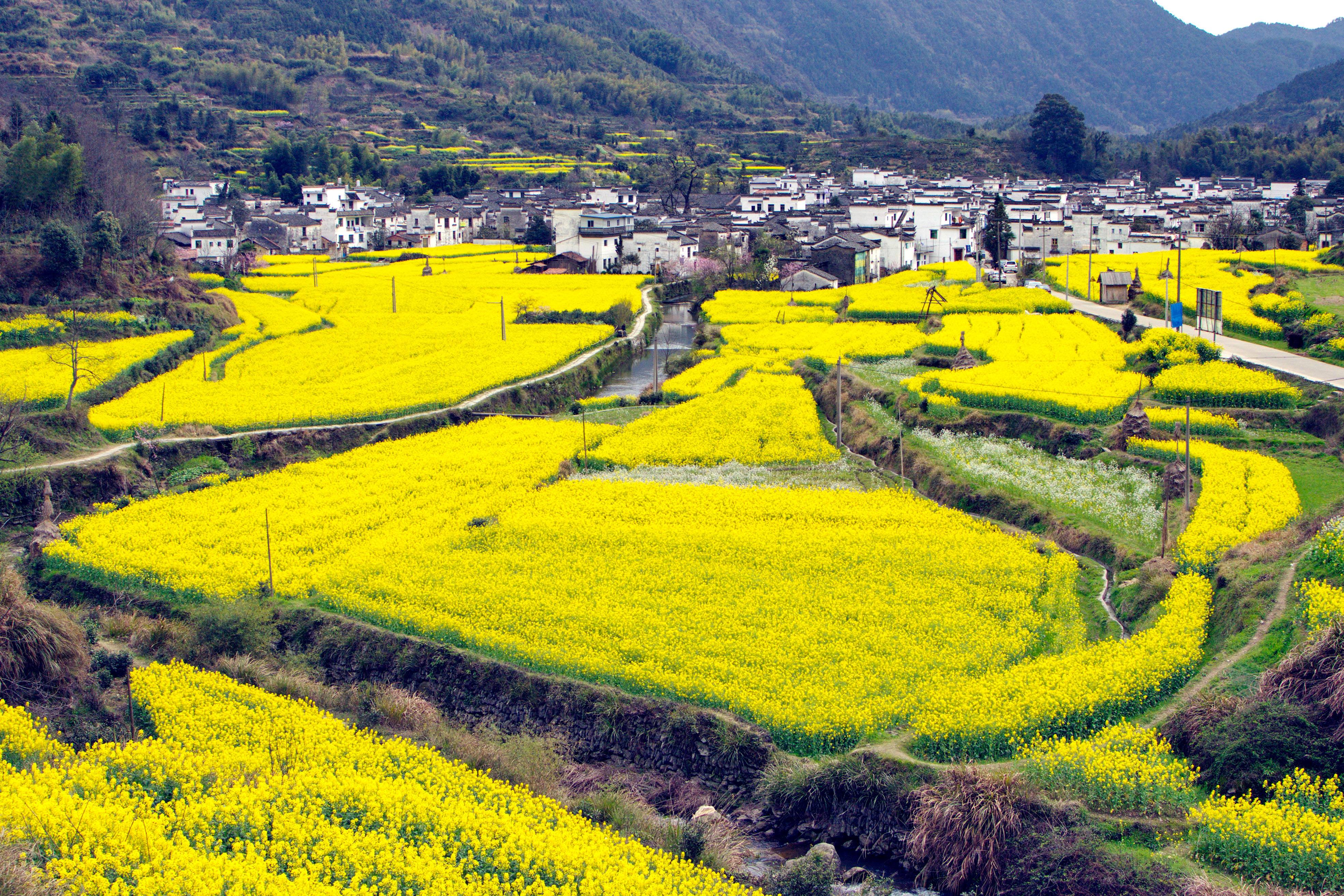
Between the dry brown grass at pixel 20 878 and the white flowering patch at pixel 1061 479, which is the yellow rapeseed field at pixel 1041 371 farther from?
the dry brown grass at pixel 20 878

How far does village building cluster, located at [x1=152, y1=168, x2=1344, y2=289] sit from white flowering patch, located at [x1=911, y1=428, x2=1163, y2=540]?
3476 cm

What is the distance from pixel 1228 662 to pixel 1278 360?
67.1 ft

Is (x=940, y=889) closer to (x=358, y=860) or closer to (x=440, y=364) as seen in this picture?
(x=358, y=860)

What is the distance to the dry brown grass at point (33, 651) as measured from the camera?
58.8 ft

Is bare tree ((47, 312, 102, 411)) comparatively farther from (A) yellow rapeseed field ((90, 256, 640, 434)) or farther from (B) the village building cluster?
(B) the village building cluster

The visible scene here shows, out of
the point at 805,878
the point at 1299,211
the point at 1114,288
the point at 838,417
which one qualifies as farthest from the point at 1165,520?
the point at 1299,211

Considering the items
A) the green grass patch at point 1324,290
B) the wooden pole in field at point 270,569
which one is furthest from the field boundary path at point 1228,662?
the green grass patch at point 1324,290

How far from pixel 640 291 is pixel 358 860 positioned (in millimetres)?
53703

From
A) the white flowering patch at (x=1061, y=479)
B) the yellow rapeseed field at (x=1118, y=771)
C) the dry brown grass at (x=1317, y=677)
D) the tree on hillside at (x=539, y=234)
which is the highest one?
the tree on hillside at (x=539, y=234)

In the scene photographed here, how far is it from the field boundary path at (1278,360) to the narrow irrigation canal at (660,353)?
19182mm

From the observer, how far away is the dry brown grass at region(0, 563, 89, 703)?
1792 cm

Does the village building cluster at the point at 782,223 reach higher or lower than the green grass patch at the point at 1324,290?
higher

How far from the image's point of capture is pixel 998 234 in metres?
72.4

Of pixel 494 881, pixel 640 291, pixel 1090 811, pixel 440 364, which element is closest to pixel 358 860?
pixel 494 881
